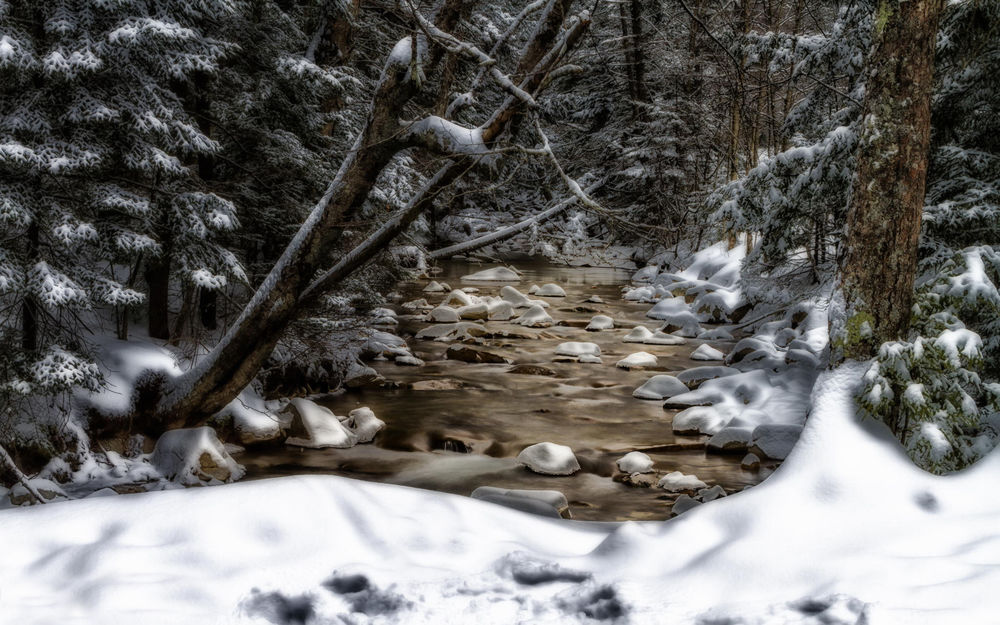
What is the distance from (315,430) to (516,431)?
7.61 ft

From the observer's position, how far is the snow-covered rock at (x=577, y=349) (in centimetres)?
1279

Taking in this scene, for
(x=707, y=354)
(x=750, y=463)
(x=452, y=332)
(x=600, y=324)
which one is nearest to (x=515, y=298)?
(x=600, y=324)

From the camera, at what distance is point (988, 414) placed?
195 inches

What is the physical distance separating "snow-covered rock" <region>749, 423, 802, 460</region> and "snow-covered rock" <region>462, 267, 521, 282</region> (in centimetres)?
1531

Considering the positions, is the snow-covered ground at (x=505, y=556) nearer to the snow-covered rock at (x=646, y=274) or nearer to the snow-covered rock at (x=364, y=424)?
the snow-covered rock at (x=364, y=424)

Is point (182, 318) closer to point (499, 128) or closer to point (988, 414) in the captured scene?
point (499, 128)

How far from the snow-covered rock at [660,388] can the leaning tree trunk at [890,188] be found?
5931mm

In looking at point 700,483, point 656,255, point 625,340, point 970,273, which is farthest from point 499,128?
point 656,255

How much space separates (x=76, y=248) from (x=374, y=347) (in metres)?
5.88

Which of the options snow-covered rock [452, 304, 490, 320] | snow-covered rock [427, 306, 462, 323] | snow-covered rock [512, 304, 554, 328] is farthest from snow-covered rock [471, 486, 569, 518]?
snow-covered rock [452, 304, 490, 320]

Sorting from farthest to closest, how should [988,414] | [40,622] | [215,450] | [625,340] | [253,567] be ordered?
[625,340], [215,450], [988,414], [253,567], [40,622]

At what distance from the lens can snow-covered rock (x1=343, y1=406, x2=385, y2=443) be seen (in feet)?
28.3

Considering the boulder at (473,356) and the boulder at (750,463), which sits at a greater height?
the boulder at (473,356)

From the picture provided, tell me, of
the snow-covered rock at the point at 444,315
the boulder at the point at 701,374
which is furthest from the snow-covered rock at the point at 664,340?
the snow-covered rock at the point at 444,315
